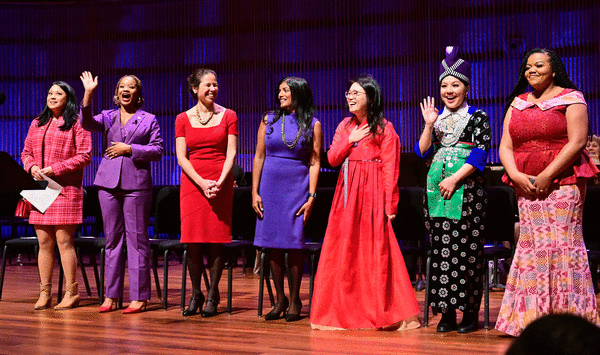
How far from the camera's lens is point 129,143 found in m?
4.52

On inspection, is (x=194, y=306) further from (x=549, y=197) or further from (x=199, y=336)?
(x=549, y=197)

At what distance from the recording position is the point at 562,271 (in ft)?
10.7

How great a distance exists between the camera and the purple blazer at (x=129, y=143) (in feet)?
14.5

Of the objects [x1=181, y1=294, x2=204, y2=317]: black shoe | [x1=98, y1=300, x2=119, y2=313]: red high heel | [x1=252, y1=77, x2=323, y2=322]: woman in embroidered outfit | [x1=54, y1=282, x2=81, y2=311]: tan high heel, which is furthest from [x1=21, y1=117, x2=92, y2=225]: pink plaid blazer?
[x1=252, y1=77, x2=323, y2=322]: woman in embroidered outfit

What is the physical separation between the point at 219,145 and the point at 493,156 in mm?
4948

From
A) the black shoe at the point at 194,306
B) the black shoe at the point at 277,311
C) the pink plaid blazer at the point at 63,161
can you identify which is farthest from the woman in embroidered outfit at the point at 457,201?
the pink plaid blazer at the point at 63,161

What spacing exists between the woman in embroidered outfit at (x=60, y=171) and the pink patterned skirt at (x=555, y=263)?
288cm

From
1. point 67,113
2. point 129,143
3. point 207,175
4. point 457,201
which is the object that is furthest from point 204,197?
point 457,201

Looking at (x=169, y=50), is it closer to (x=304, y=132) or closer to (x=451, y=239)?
(x=304, y=132)

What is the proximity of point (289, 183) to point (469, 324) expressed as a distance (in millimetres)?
1300

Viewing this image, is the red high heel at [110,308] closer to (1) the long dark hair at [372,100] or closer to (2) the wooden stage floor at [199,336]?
(2) the wooden stage floor at [199,336]

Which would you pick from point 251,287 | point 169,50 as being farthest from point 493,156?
point 169,50

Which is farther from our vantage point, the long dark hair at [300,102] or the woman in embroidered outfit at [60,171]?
the woman in embroidered outfit at [60,171]

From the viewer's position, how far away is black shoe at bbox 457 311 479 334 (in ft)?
12.1
